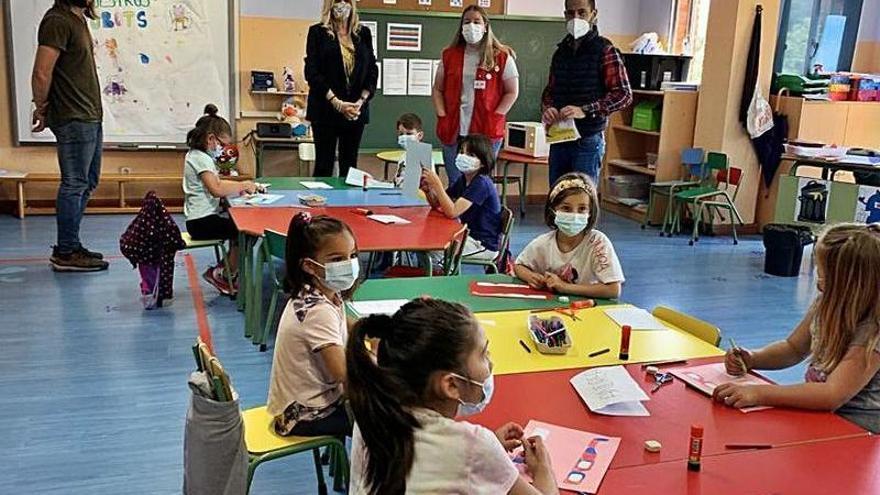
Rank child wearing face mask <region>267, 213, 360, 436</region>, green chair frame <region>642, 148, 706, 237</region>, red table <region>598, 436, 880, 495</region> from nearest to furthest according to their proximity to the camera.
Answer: red table <region>598, 436, 880, 495</region> < child wearing face mask <region>267, 213, 360, 436</region> < green chair frame <region>642, 148, 706, 237</region>

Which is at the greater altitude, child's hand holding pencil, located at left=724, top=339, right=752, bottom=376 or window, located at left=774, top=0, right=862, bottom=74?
window, located at left=774, top=0, right=862, bottom=74

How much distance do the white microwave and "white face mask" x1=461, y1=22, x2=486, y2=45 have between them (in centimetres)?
228

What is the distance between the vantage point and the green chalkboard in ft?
25.2

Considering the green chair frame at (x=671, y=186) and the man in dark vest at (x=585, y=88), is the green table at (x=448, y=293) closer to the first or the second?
the man in dark vest at (x=585, y=88)

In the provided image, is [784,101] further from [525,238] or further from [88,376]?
[88,376]

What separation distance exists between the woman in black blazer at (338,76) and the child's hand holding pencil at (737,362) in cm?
385

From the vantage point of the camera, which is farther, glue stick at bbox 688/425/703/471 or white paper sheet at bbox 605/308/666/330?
white paper sheet at bbox 605/308/666/330

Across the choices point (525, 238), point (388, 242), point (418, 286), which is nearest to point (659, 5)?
point (525, 238)

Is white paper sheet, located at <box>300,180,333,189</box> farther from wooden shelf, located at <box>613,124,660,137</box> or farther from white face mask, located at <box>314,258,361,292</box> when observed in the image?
wooden shelf, located at <box>613,124,660,137</box>

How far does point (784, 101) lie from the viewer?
7.18 meters

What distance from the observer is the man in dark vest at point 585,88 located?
4.58 metres

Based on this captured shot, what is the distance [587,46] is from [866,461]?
3262mm

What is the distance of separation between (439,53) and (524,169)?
4.58 feet

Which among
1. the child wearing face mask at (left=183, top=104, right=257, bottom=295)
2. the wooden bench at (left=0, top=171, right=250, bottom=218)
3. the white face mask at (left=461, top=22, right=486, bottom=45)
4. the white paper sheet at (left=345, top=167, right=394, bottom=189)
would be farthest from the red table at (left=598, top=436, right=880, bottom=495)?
the wooden bench at (left=0, top=171, right=250, bottom=218)
